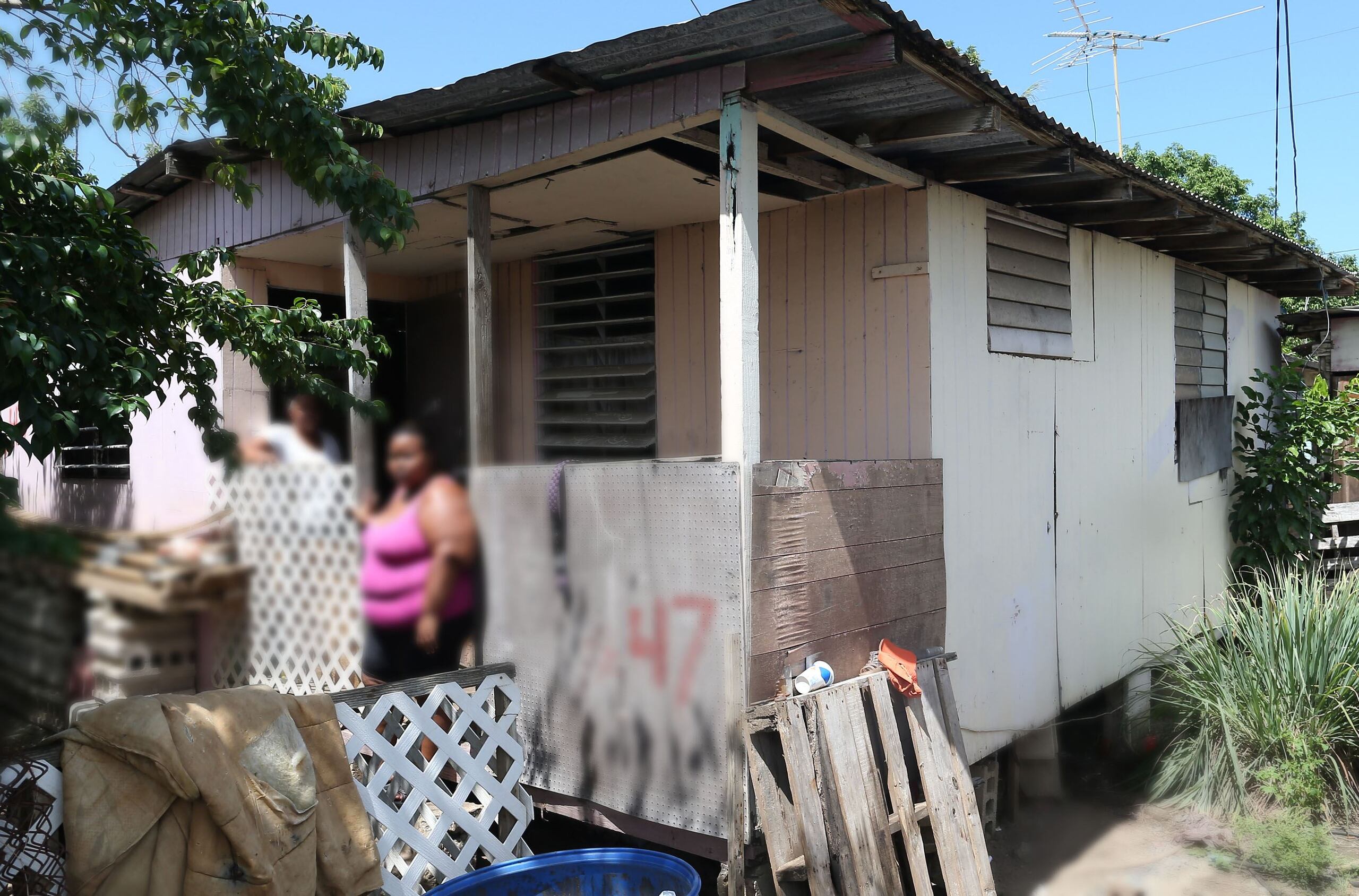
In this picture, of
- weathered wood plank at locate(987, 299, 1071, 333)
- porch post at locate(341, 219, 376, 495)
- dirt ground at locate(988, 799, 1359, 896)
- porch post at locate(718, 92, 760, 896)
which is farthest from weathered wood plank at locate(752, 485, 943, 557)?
porch post at locate(341, 219, 376, 495)

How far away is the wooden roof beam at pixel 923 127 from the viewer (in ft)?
13.8

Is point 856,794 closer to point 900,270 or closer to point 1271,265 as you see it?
point 900,270

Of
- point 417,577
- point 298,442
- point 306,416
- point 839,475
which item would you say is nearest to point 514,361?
point 306,416

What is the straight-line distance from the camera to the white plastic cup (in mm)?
4023

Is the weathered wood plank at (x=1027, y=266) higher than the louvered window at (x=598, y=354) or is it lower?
higher

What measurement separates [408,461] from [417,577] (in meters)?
0.68

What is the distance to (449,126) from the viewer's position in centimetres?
490

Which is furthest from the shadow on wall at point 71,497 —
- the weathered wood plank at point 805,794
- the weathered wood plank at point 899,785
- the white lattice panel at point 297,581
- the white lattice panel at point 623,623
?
the weathered wood plank at point 899,785

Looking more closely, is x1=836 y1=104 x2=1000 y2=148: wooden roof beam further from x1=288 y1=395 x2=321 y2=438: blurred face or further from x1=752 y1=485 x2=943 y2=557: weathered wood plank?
x1=288 y1=395 x2=321 y2=438: blurred face

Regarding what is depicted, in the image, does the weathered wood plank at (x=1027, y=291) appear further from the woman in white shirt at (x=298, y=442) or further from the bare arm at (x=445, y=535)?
the woman in white shirt at (x=298, y=442)

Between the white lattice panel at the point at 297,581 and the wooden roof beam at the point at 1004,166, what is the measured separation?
3286 mm

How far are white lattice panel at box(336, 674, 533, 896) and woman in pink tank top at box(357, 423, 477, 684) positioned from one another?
369 millimetres

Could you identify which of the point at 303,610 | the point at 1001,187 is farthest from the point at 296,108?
the point at 1001,187

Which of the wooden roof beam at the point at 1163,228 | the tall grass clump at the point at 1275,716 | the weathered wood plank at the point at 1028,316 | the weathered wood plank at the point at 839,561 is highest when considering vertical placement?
the wooden roof beam at the point at 1163,228
